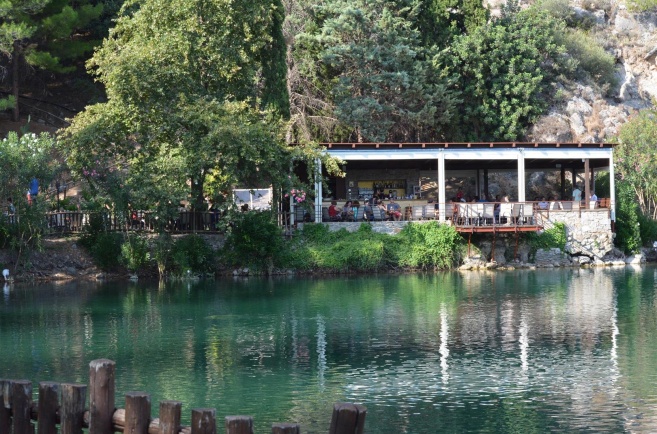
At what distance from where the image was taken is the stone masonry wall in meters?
38.8

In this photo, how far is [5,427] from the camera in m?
8.19

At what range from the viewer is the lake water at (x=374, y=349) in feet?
47.2

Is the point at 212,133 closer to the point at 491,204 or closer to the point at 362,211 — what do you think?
the point at 362,211

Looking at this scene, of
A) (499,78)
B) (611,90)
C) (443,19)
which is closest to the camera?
(499,78)

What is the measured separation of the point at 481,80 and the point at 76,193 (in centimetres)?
2082

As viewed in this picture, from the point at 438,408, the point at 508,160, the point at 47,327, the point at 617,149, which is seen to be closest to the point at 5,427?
the point at 438,408

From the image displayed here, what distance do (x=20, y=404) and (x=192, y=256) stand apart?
27.3 meters

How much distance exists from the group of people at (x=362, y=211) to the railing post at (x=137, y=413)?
30920mm

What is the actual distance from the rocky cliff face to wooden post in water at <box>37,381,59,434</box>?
4478 cm

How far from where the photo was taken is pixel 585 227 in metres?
38.9

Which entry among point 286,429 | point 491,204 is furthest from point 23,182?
point 286,429

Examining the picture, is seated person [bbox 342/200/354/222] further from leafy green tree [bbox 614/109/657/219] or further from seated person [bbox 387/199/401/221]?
leafy green tree [bbox 614/109/657/219]

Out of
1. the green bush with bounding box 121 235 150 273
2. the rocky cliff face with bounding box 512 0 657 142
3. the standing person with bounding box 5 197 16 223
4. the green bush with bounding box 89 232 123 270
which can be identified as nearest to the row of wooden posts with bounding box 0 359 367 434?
the green bush with bounding box 121 235 150 273

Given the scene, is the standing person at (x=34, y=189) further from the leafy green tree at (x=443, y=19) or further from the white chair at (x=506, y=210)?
the leafy green tree at (x=443, y=19)
